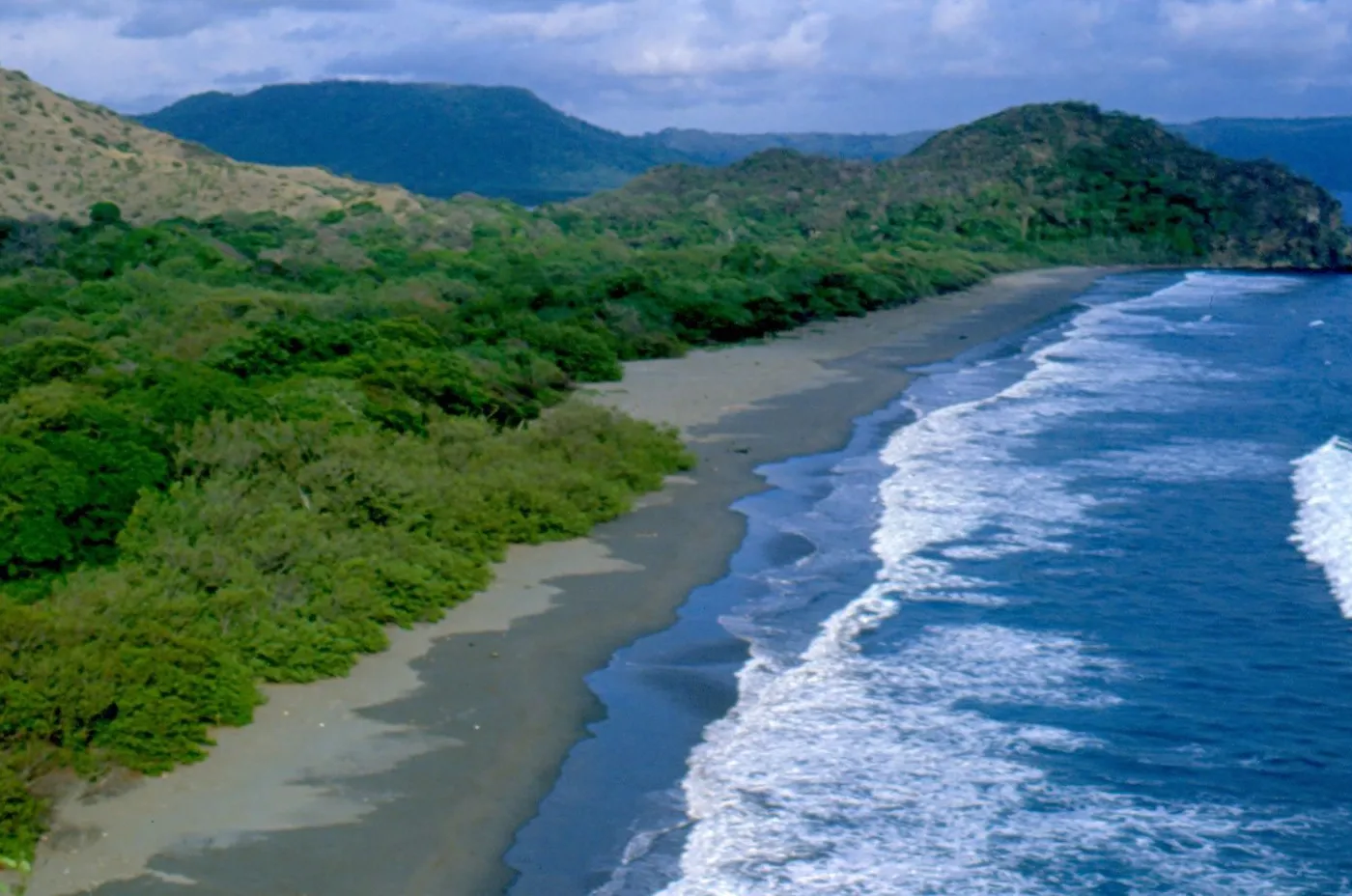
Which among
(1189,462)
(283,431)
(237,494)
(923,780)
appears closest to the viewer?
(923,780)

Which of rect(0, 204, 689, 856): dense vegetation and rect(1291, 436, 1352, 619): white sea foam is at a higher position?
rect(0, 204, 689, 856): dense vegetation

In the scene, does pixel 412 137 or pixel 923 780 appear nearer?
pixel 923 780

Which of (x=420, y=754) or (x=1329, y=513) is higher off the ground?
(x=1329, y=513)

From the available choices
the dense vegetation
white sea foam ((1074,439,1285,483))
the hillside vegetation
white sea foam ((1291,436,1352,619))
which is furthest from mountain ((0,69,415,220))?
white sea foam ((1291,436,1352,619))

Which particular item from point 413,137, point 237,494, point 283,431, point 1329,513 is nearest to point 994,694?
point 237,494

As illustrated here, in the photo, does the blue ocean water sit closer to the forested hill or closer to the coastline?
the coastline

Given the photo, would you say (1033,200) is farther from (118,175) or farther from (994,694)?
(994,694)

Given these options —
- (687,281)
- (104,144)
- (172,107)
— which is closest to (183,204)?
(104,144)
